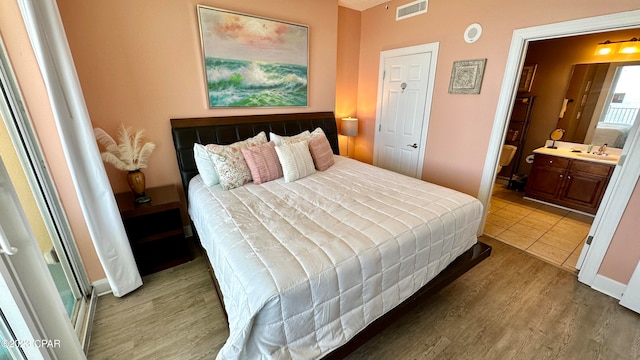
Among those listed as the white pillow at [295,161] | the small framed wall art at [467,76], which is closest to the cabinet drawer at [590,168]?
the small framed wall art at [467,76]

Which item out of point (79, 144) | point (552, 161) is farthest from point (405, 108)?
point (79, 144)

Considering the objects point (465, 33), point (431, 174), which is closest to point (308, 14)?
point (465, 33)

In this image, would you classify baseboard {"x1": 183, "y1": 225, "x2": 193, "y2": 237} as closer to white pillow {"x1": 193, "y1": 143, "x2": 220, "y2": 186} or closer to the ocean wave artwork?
white pillow {"x1": 193, "y1": 143, "x2": 220, "y2": 186}

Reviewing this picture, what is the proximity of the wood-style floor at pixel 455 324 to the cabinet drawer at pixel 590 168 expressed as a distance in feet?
6.46

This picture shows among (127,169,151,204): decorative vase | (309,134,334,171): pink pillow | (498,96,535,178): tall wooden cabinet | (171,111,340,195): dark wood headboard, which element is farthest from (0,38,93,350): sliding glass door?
(498,96,535,178): tall wooden cabinet

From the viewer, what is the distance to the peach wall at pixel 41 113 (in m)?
1.36

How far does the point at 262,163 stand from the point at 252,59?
1237 millimetres

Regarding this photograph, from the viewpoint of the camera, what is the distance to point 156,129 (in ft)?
7.90

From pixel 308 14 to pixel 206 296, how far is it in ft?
10.4

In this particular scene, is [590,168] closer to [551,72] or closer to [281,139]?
[551,72]

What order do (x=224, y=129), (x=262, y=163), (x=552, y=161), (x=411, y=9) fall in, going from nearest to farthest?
1. (x=262, y=163)
2. (x=224, y=129)
3. (x=411, y=9)
4. (x=552, y=161)

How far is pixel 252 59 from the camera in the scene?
2.72 meters

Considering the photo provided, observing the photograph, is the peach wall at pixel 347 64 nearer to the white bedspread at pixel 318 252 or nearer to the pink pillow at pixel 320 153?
the pink pillow at pixel 320 153

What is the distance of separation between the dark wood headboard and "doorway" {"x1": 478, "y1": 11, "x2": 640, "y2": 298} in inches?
80.0
